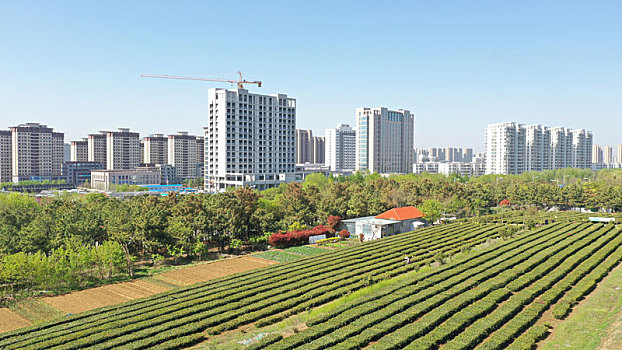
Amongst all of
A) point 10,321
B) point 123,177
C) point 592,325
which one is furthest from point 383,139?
point 10,321

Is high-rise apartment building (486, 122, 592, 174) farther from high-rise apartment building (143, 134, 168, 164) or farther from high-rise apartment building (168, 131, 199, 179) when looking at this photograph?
high-rise apartment building (143, 134, 168, 164)

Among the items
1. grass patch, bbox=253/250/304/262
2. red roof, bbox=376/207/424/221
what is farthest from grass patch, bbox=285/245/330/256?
red roof, bbox=376/207/424/221

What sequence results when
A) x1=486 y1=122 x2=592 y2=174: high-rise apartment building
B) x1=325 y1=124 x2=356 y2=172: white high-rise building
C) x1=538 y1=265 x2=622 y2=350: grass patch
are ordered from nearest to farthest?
x1=538 y1=265 x2=622 y2=350: grass patch < x1=486 y1=122 x2=592 y2=174: high-rise apartment building < x1=325 y1=124 x2=356 y2=172: white high-rise building

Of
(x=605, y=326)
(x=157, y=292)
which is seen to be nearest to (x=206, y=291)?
(x=157, y=292)

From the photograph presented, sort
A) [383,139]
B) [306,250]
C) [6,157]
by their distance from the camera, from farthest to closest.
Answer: [383,139]
[6,157]
[306,250]

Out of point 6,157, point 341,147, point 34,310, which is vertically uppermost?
point 341,147

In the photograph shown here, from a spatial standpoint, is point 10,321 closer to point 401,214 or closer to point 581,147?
point 401,214

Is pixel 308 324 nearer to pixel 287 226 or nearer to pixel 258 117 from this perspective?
pixel 287 226
